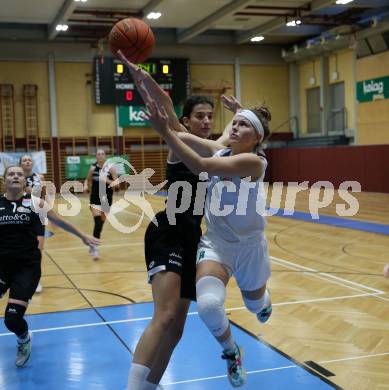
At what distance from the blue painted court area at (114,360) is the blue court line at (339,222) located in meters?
6.44

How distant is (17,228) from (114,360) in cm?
127

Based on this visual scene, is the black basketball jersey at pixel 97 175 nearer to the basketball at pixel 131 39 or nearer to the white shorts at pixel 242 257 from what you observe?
the basketball at pixel 131 39

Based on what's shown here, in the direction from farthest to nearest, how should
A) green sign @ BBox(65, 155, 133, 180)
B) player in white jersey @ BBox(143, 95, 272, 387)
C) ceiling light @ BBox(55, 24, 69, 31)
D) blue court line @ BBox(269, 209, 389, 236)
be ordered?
green sign @ BBox(65, 155, 133, 180), ceiling light @ BBox(55, 24, 69, 31), blue court line @ BBox(269, 209, 389, 236), player in white jersey @ BBox(143, 95, 272, 387)

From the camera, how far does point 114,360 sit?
4.35m

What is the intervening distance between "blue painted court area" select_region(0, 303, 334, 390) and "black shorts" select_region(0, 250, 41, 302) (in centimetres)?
56

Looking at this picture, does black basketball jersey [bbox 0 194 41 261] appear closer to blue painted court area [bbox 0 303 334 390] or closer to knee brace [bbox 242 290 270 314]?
blue painted court area [bbox 0 303 334 390]

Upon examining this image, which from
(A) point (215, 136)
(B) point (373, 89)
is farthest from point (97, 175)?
(A) point (215, 136)

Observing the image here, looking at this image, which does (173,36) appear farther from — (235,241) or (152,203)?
(235,241)

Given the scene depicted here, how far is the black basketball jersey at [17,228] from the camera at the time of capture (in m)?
4.45

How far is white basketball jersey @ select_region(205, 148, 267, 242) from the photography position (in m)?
3.24

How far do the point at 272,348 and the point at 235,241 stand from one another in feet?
5.37

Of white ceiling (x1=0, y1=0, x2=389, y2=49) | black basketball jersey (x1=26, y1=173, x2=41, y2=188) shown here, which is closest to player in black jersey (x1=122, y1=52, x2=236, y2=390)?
black basketball jersey (x1=26, y1=173, x2=41, y2=188)

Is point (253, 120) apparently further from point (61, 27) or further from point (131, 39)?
point (61, 27)

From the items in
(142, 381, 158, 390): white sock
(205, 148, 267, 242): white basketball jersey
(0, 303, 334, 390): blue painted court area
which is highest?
(205, 148, 267, 242): white basketball jersey
